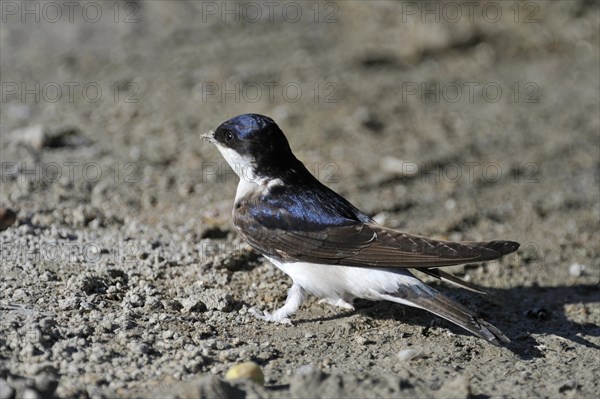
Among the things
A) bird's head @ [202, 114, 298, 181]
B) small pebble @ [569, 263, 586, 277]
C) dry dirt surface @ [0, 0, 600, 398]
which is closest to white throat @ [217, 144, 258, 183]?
bird's head @ [202, 114, 298, 181]

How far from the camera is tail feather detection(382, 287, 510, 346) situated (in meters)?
3.93

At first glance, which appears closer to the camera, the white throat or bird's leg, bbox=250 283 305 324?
bird's leg, bbox=250 283 305 324

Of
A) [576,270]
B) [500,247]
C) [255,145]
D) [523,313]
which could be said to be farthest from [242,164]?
[576,270]

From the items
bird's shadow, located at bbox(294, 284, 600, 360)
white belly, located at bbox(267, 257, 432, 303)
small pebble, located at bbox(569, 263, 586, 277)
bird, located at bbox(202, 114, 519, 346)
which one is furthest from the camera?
small pebble, located at bbox(569, 263, 586, 277)

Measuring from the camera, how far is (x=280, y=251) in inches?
171

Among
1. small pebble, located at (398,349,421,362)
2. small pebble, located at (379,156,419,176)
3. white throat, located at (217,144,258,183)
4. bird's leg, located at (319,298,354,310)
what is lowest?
bird's leg, located at (319,298,354,310)

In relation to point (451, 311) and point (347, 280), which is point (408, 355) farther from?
point (347, 280)

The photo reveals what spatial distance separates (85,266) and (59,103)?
3.09 metres

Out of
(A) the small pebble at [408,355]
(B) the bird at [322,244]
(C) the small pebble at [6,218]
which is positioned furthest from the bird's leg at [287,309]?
(C) the small pebble at [6,218]

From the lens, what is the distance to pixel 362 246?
418 cm

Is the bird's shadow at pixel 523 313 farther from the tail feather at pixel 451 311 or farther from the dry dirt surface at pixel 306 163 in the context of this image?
the tail feather at pixel 451 311

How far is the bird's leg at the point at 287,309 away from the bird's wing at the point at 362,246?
0.18 metres

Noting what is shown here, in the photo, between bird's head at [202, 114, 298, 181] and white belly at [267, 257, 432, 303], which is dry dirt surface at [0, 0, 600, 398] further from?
bird's head at [202, 114, 298, 181]

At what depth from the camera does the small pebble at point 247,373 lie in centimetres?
339
